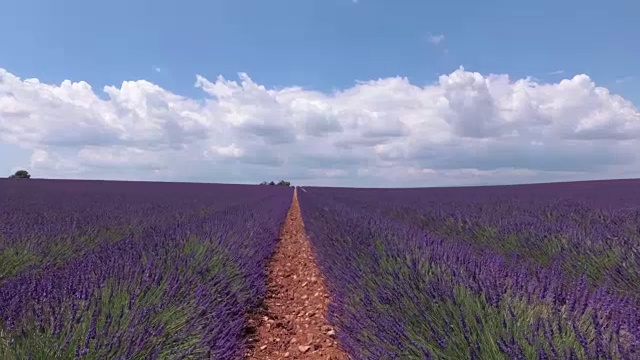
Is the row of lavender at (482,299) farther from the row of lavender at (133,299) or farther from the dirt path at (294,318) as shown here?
the row of lavender at (133,299)

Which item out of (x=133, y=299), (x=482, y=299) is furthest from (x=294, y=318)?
(x=482, y=299)

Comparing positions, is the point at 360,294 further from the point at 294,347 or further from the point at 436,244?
the point at 436,244

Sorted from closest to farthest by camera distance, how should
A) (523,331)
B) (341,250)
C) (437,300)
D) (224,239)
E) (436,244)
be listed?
(523,331), (437,300), (436,244), (341,250), (224,239)

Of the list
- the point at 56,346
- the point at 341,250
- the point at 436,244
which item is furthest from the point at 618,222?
the point at 56,346

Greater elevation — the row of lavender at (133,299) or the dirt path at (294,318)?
the row of lavender at (133,299)

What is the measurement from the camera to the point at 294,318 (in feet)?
11.3

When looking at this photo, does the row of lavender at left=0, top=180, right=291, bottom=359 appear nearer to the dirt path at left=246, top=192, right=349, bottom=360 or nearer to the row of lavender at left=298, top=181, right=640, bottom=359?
the dirt path at left=246, top=192, right=349, bottom=360

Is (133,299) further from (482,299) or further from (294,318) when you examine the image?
(482,299)

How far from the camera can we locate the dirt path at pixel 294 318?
2762 mm

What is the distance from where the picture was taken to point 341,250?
3949 mm

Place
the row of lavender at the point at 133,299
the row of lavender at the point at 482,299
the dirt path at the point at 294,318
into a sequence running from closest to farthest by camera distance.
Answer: the row of lavender at the point at 482,299 < the row of lavender at the point at 133,299 < the dirt path at the point at 294,318

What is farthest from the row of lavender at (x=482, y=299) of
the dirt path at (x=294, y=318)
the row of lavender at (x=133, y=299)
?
the row of lavender at (x=133, y=299)

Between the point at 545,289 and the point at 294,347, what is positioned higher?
the point at 545,289

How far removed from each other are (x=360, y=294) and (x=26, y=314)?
1.72 meters
